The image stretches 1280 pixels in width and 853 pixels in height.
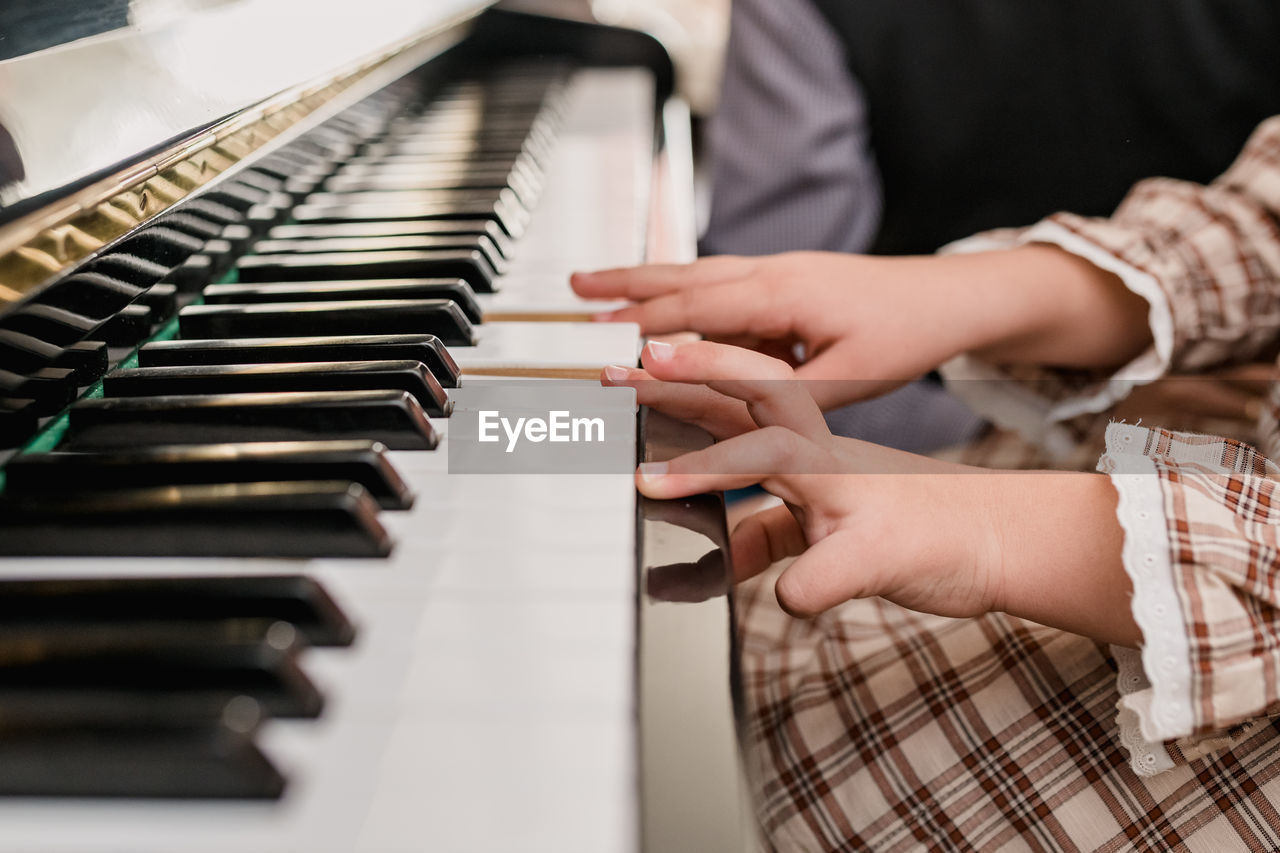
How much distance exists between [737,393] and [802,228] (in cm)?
86

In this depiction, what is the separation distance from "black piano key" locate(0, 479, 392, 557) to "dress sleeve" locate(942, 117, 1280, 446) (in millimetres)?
649

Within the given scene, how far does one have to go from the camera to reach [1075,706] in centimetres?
54

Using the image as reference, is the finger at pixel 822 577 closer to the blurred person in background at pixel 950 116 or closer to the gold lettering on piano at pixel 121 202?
the gold lettering on piano at pixel 121 202

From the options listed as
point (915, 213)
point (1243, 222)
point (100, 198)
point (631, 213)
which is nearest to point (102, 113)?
point (100, 198)

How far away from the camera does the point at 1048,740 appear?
540mm

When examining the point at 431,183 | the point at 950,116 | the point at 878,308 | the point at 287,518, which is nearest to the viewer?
the point at 287,518

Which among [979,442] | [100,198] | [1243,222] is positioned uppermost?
[100,198]

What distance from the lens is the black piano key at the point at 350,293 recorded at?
0.61 m

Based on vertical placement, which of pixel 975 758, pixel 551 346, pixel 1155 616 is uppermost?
pixel 551 346

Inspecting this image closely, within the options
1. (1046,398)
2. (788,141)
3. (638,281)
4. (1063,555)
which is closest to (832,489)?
(1063,555)

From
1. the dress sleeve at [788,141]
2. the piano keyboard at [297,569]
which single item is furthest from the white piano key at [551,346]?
the dress sleeve at [788,141]

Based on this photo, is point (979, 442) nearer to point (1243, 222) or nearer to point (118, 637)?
point (1243, 222)

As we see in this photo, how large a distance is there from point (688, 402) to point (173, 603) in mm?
290

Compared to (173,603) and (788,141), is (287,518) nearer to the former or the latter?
(173,603)
